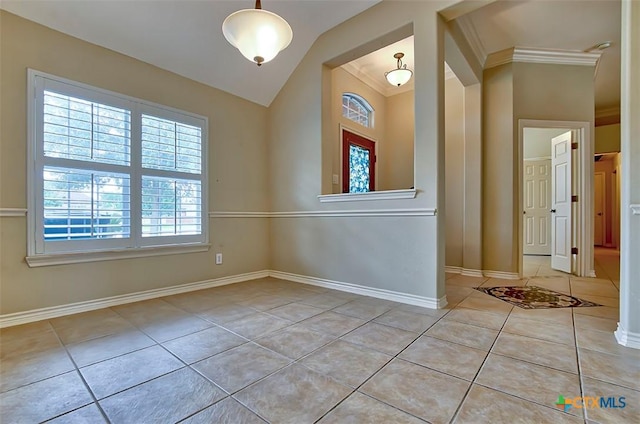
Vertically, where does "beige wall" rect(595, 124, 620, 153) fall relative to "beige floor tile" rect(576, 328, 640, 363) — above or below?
above

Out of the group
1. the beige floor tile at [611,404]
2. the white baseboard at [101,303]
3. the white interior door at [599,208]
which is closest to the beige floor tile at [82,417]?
the white baseboard at [101,303]

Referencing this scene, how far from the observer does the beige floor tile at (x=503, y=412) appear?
1147 mm

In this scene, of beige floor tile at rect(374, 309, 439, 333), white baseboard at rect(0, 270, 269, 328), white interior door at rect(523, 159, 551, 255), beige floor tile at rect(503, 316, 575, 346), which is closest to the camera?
beige floor tile at rect(503, 316, 575, 346)

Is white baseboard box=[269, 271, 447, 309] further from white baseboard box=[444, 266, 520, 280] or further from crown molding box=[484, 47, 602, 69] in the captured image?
crown molding box=[484, 47, 602, 69]

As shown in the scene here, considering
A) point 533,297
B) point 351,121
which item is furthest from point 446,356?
point 351,121

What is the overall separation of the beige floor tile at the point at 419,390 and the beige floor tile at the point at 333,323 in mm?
555

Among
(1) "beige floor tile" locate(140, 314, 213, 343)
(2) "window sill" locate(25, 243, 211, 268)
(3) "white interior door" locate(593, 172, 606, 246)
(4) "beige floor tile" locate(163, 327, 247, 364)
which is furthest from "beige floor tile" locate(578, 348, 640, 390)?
(3) "white interior door" locate(593, 172, 606, 246)

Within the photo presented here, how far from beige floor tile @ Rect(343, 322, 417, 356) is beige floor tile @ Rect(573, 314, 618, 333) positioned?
1317 mm

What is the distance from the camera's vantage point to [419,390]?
4.42ft

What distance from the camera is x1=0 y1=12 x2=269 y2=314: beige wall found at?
2209 mm

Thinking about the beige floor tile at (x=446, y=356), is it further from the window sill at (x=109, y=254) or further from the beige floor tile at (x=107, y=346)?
the window sill at (x=109, y=254)

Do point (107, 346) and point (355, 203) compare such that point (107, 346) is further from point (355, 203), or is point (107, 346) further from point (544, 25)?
point (544, 25)

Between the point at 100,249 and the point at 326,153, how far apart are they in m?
2.51

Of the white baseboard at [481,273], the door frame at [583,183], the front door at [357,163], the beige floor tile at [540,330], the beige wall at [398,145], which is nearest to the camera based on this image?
the beige floor tile at [540,330]
